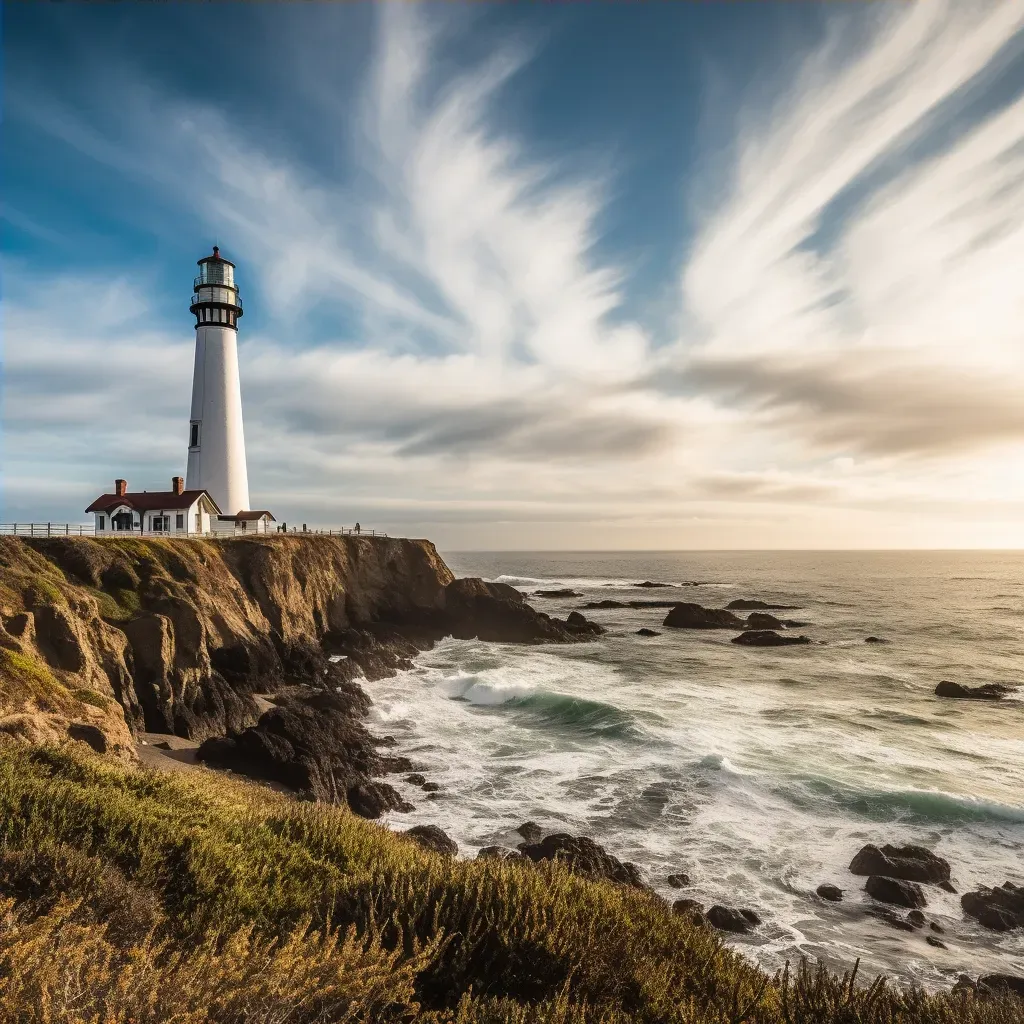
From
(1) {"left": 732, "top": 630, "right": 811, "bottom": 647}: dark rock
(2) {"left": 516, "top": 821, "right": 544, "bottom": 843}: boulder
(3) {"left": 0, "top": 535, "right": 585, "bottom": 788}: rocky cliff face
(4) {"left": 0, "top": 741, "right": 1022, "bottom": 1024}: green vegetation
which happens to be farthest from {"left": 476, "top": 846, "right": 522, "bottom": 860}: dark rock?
(1) {"left": 732, "top": 630, "right": 811, "bottom": 647}: dark rock

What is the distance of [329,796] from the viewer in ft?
60.9

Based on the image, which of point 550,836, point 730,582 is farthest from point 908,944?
point 730,582

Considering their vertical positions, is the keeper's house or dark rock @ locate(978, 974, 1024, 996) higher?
the keeper's house

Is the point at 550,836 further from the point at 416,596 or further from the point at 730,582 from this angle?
the point at 730,582

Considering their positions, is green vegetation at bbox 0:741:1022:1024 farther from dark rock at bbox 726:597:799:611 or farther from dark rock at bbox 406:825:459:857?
dark rock at bbox 726:597:799:611

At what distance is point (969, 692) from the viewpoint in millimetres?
33750

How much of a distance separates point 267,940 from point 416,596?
4592 cm

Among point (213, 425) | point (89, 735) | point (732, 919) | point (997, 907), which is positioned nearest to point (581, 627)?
point (213, 425)

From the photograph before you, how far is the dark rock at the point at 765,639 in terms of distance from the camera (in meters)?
48.8

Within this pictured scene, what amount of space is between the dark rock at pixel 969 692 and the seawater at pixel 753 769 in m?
0.69

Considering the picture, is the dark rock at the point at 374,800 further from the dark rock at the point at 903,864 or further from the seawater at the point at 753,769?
the dark rock at the point at 903,864

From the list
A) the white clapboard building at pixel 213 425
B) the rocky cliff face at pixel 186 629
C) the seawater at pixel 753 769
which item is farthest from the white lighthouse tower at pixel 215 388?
the seawater at pixel 753 769

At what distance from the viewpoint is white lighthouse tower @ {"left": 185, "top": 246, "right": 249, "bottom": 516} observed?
140 feet

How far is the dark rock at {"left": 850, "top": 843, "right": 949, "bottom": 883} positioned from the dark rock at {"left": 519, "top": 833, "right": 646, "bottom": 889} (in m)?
5.65
